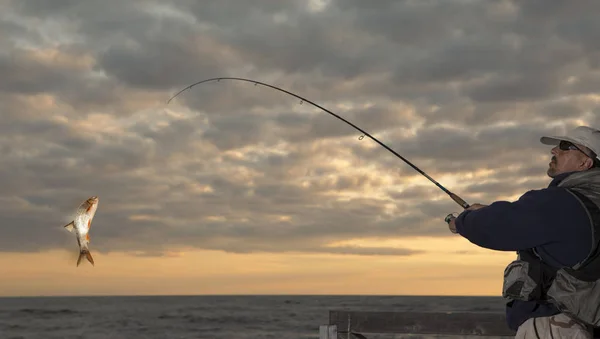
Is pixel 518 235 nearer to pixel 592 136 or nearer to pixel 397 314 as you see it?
pixel 592 136

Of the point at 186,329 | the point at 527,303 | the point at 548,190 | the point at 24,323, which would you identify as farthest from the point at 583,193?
the point at 24,323

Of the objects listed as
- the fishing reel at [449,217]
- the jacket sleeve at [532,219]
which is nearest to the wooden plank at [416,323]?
the fishing reel at [449,217]

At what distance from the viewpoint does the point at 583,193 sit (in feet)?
11.3

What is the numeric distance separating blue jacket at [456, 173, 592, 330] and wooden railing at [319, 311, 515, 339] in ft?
8.20

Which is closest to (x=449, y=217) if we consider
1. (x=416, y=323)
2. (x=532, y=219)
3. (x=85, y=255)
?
(x=532, y=219)

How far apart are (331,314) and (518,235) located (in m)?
3.11

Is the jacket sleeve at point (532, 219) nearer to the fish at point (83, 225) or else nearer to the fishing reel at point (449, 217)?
the fishing reel at point (449, 217)

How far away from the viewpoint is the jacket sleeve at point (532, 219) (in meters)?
3.38

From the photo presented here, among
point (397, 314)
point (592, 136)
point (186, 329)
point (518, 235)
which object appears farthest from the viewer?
point (186, 329)

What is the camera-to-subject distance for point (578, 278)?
343 cm

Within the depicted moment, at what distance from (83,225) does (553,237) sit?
4771 millimetres

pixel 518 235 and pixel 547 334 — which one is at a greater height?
pixel 518 235

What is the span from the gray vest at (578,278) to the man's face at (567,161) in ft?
0.56

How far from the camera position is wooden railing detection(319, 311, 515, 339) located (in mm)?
5867
